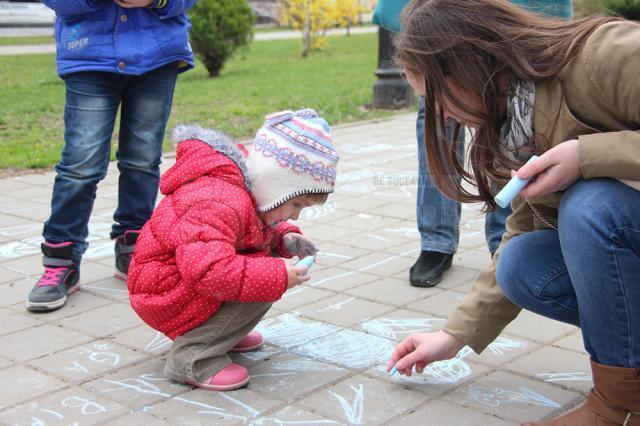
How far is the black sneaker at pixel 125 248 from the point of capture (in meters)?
3.64

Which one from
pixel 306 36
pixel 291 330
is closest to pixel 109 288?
pixel 291 330

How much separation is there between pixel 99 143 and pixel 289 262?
48.9 inches

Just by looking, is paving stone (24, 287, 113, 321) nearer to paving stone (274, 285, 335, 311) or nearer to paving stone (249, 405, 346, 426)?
paving stone (274, 285, 335, 311)

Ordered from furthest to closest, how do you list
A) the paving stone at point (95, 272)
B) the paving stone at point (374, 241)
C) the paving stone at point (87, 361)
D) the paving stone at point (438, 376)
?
the paving stone at point (374, 241) → the paving stone at point (95, 272) → the paving stone at point (87, 361) → the paving stone at point (438, 376)

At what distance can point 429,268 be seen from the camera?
3.61m

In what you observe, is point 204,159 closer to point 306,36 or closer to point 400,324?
point 400,324

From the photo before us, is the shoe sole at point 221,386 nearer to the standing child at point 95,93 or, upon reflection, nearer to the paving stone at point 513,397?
the paving stone at point 513,397

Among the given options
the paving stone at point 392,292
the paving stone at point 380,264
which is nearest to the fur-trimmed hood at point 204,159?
the paving stone at point 392,292

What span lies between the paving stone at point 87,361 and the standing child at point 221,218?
0.78ft

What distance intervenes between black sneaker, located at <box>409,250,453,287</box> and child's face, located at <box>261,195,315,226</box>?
3.20 ft

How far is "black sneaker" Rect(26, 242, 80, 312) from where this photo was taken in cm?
329

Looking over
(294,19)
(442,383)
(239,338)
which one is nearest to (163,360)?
(239,338)

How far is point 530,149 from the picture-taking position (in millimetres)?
2117

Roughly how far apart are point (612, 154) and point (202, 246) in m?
1.09
